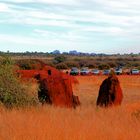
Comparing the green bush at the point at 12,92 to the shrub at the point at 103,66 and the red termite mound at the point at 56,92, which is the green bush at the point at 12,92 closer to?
the red termite mound at the point at 56,92

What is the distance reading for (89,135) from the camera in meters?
10.7

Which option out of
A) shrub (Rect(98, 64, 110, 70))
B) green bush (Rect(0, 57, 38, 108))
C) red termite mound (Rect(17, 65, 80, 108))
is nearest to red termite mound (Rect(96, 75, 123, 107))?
red termite mound (Rect(17, 65, 80, 108))

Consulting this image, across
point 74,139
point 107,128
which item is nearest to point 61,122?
point 107,128

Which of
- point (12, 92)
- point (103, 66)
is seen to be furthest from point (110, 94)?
point (103, 66)

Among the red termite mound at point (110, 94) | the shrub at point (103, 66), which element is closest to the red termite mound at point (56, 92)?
the red termite mound at point (110, 94)

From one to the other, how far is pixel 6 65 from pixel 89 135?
939cm

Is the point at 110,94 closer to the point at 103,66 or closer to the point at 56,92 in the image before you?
the point at 56,92

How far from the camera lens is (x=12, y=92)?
60.1ft

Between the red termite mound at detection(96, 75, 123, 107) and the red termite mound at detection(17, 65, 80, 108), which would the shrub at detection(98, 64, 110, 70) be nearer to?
the red termite mound at detection(96, 75, 123, 107)

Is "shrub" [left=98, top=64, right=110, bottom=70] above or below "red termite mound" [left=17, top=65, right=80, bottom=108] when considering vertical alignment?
below

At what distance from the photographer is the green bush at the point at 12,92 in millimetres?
18016

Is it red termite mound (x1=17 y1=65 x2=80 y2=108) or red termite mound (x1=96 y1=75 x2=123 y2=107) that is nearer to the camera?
red termite mound (x1=17 y1=65 x2=80 y2=108)

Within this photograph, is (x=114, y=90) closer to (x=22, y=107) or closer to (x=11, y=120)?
(x=22, y=107)

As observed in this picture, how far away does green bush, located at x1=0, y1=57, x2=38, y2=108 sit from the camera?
1802 cm
